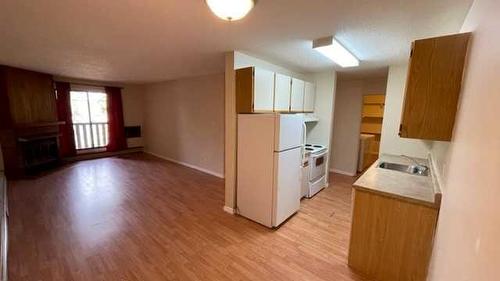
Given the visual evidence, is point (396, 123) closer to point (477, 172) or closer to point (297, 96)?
point (297, 96)

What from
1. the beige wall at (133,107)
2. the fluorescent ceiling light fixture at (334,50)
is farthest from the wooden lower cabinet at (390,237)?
the beige wall at (133,107)

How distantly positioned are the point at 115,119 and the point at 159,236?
5.22 m

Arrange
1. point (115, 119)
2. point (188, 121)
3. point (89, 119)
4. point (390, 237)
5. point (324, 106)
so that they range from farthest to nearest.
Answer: point (115, 119), point (89, 119), point (188, 121), point (324, 106), point (390, 237)

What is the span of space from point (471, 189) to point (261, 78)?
85.7 inches

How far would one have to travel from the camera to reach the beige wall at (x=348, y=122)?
16.0 feet

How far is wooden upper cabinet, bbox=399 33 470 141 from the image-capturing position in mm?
1379

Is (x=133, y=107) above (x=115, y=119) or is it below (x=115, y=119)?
above

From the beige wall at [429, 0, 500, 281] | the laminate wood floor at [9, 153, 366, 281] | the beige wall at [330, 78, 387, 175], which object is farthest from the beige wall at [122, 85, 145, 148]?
the beige wall at [429, 0, 500, 281]

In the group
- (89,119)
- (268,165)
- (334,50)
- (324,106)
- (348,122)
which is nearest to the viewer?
(334,50)

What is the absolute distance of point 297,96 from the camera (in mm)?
3461

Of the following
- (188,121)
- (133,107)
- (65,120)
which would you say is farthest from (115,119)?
(188,121)

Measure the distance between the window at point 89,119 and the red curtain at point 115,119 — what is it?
177 mm

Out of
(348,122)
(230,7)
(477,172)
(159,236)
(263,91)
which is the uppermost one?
(230,7)

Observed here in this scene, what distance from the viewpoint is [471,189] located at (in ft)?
3.18
